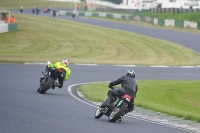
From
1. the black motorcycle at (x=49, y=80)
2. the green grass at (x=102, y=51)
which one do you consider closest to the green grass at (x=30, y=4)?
the green grass at (x=102, y=51)

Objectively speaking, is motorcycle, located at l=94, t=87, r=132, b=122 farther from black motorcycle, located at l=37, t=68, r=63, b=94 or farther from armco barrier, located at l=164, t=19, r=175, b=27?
armco barrier, located at l=164, t=19, r=175, b=27

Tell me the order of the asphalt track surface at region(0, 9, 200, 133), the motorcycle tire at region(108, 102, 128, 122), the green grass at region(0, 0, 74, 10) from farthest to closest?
the green grass at region(0, 0, 74, 10), the motorcycle tire at region(108, 102, 128, 122), the asphalt track surface at region(0, 9, 200, 133)

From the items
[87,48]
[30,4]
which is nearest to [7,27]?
[87,48]

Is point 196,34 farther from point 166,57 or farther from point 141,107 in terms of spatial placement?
point 141,107

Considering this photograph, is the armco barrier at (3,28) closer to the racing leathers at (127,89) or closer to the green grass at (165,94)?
the green grass at (165,94)

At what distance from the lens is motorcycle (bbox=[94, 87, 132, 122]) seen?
51.4 feet

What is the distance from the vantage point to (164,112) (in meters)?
18.7

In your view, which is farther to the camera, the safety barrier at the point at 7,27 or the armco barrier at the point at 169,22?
the armco barrier at the point at 169,22

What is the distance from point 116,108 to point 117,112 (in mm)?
162

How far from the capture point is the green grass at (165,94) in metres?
23.7

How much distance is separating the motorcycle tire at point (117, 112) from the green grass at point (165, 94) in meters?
5.08

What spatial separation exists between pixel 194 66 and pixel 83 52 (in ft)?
30.8

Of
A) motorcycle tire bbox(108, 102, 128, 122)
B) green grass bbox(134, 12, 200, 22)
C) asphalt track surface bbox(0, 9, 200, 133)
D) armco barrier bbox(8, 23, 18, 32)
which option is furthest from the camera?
green grass bbox(134, 12, 200, 22)

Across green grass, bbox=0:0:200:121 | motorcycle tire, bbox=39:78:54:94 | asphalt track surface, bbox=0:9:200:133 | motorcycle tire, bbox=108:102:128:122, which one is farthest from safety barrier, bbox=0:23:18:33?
motorcycle tire, bbox=108:102:128:122
